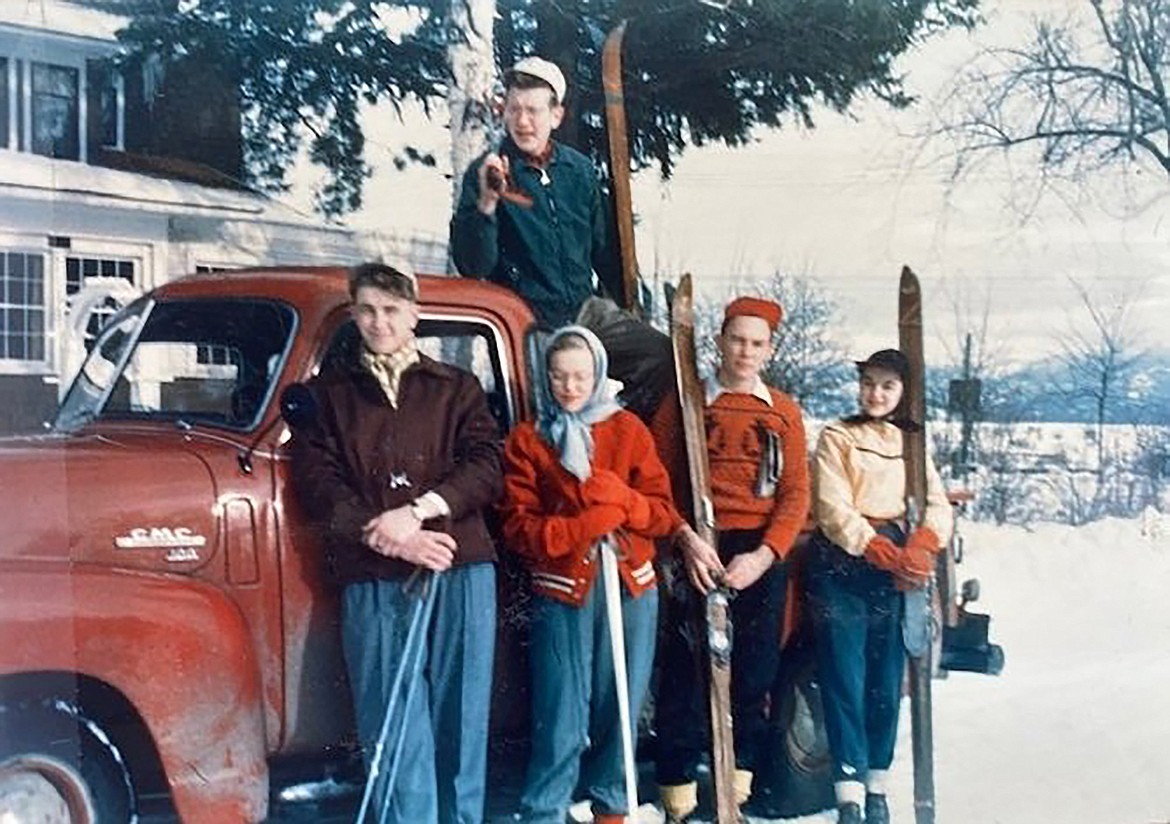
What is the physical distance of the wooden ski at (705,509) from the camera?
11.3 feet

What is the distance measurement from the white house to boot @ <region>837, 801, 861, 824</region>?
78.9 inches

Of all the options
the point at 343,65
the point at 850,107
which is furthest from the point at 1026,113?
the point at 343,65

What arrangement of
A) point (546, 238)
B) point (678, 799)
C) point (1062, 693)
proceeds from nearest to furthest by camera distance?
point (546, 238)
point (678, 799)
point (1062, 693)

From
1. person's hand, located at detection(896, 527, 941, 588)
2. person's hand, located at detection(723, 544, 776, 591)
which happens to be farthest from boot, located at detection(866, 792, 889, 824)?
person's hand, located at detection(723, 544, 776, 591)

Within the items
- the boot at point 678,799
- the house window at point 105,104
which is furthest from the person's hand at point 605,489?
the house window at point 105,104

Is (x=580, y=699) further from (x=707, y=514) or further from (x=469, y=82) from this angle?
(x=469, y=82)

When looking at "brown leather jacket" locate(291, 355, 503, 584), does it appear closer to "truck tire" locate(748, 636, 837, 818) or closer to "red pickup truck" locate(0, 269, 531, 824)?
"red pickup truck" locate(0, 269, 531, 824)

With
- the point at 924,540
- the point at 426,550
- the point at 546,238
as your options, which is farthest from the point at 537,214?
the point at 924,540

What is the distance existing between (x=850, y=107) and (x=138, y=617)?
2.00 meters

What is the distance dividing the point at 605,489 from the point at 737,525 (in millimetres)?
382

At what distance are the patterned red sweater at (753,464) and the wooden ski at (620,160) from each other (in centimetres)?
34

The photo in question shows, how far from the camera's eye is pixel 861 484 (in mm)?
3584

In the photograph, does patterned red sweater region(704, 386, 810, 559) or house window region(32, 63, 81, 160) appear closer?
house window region(32, 63, 81, 160)

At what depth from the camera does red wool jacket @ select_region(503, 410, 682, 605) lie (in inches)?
129
